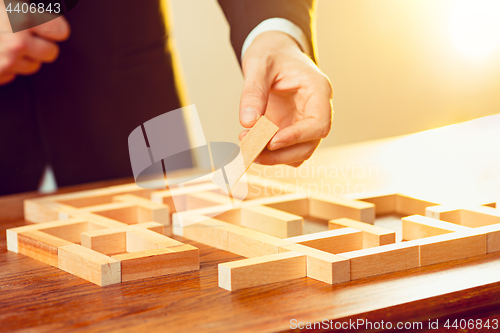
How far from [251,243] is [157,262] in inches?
4.9

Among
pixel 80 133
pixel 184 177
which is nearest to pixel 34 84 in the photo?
pixel 80 133

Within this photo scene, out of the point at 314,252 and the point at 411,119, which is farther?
A: the point at 411,119

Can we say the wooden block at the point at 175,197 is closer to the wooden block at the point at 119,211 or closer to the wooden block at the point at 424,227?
the wooden block at the point at 119,211

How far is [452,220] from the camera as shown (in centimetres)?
80

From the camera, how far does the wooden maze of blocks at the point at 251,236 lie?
56 cm

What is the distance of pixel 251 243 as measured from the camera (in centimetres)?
65

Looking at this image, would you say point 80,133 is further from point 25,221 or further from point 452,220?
point 452,220

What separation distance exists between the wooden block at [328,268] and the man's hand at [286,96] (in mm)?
224

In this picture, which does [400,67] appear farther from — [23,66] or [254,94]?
[23,66]

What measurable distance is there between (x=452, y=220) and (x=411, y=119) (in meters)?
0.49

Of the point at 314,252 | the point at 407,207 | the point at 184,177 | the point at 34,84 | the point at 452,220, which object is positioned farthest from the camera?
the point at 34,84

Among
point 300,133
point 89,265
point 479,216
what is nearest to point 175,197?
point 300,133

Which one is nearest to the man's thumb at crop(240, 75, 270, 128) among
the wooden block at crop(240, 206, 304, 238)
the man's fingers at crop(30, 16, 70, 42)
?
the wooden block at crop(240, 206, 304, 238)

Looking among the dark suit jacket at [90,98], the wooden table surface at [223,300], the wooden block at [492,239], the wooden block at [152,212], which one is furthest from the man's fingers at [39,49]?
the wooden block at [492,239]
